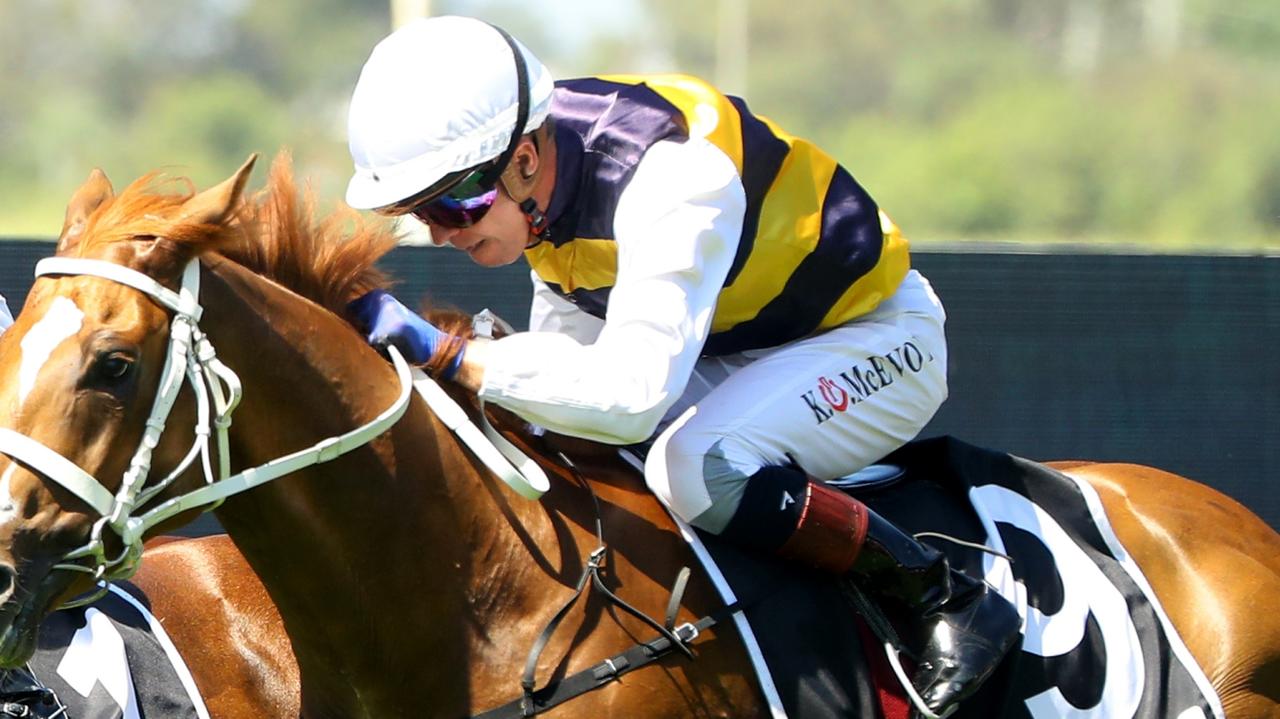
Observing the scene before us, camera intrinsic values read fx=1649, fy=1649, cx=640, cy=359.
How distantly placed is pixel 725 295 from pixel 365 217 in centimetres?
63

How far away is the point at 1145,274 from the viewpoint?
17.8 feet

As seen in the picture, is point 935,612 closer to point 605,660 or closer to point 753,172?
point 605,660

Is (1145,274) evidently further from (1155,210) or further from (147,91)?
(147,91)

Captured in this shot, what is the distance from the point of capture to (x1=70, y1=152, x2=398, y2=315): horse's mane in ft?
7.63

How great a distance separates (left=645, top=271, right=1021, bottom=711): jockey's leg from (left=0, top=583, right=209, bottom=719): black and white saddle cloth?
3.65 feet

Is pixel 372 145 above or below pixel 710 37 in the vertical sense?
above

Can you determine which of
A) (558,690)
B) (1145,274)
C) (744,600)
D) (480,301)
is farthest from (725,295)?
(1145,274)

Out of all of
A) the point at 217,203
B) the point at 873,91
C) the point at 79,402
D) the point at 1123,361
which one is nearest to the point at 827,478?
the point at 217,203

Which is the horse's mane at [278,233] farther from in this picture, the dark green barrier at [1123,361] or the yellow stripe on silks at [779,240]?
the dark green barrier at [1123,361]

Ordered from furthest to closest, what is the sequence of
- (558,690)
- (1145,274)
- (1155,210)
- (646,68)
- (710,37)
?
1. (710,37)
2. (646,68)
3. (1155,210)
4. (1145,274)
5. (558,690)

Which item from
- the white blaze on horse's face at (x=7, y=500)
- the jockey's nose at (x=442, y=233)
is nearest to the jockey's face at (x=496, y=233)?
the jockey's nose at (x=442, y=233)

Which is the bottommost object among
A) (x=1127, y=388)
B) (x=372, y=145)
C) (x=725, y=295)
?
(x=1127, y=388)

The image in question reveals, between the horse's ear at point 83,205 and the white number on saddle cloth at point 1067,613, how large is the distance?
1601mm

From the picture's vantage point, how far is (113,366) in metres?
2.20
